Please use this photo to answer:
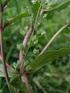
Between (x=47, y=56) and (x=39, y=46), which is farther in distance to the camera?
(x=39, y=46)

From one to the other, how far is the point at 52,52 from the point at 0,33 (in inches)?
7.3

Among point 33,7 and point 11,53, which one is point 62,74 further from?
point 33,7

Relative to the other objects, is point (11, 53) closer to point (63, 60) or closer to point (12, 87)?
point (63, 60)

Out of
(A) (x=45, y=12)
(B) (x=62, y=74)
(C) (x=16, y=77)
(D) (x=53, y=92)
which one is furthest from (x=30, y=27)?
(B) (x=62, y=74)

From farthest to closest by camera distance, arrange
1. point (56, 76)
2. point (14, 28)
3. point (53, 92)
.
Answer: point (14, 28), point (56, 76), point (53, 92)

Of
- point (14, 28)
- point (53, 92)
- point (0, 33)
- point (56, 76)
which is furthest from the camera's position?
point (14, 28)

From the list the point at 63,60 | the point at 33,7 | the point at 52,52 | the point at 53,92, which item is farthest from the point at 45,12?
the point at 63,60

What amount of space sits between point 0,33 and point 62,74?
92cm

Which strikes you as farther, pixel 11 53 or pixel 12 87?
pixel 11 53

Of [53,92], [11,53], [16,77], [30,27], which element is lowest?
[53,92]

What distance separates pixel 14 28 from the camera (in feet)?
7.01

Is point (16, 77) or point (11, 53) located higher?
point (16, 77)

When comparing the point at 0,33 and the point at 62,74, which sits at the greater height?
the point at 0,33

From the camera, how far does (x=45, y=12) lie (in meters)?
1.21
